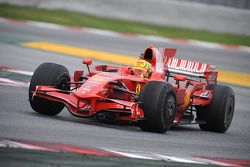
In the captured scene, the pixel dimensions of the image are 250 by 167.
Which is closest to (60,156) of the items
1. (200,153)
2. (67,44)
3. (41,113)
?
(200,153)

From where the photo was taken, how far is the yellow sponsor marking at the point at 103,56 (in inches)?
843

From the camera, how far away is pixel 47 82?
1136 cm

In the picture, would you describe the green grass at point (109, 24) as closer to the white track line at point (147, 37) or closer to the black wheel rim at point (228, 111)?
the white track line at point (147, 37)

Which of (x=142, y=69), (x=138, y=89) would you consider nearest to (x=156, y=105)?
(x=138, y=89)

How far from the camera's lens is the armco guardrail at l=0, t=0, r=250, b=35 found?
1188 inches

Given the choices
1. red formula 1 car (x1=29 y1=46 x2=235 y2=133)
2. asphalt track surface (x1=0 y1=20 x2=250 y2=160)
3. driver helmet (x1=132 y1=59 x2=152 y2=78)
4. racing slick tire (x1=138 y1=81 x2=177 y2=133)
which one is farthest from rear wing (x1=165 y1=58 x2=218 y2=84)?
racing slick tire (x1=138 y1=81 x2=177 y2=133)

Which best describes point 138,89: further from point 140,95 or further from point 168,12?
point 168,12

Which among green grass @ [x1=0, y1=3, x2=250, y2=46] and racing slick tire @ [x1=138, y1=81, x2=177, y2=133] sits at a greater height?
green grass @ [x1=0, y1=3, x2=250, y2=46]

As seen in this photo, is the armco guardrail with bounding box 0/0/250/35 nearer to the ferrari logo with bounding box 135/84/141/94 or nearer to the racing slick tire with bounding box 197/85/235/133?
the racing slick tire with bounding box 197/85/235/133

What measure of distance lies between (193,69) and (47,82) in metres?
2.92

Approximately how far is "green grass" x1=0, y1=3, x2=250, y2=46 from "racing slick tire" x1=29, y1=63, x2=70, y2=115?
18.0 m

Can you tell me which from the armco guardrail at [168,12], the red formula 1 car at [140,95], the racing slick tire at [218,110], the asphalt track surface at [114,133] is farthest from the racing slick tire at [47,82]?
the armco guardrail at [168,12]

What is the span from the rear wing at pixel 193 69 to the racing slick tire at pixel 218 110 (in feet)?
1.12

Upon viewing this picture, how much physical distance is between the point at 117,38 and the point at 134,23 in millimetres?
→ 3539
